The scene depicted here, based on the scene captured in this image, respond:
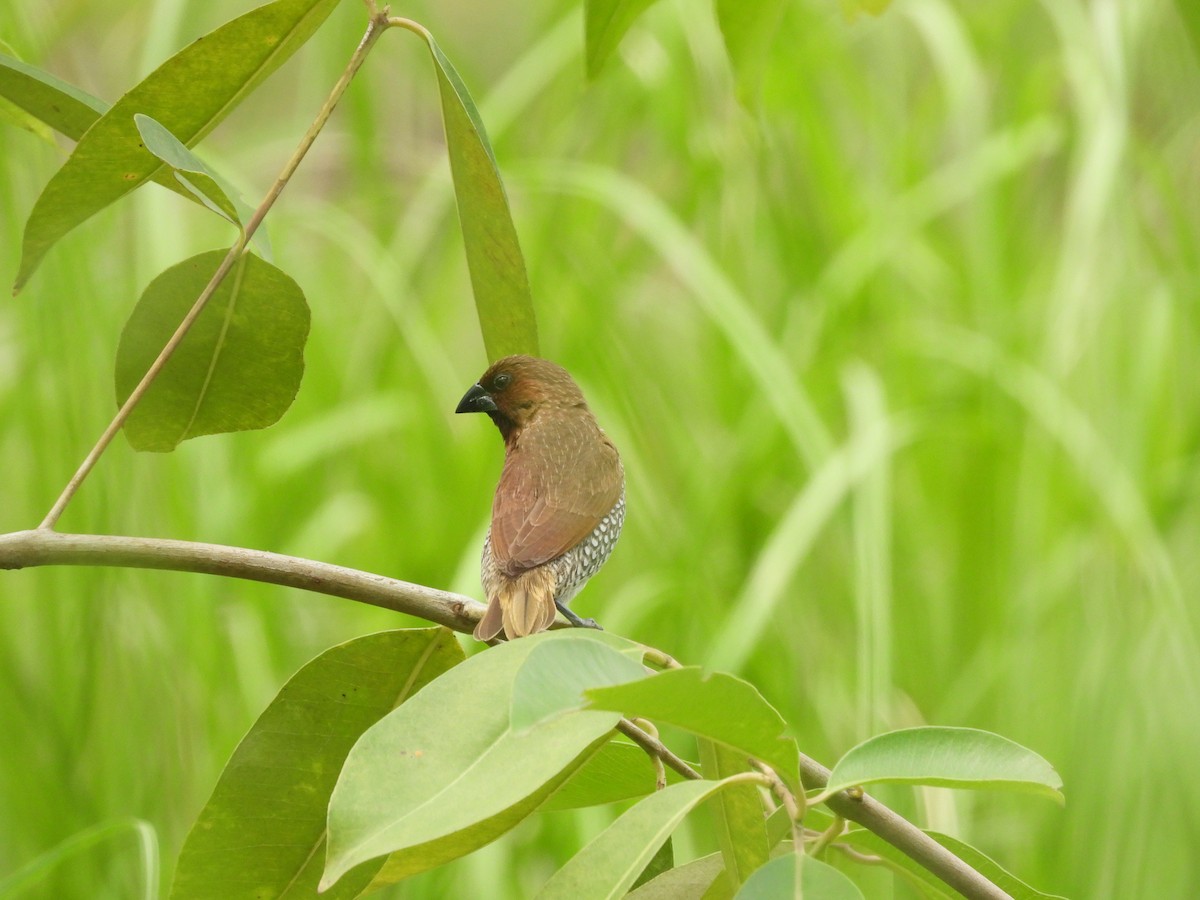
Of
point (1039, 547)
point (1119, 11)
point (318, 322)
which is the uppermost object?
point (1119, 11)

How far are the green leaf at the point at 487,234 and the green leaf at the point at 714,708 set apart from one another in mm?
461

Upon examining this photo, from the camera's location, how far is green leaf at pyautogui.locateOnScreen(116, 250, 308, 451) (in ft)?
4.23

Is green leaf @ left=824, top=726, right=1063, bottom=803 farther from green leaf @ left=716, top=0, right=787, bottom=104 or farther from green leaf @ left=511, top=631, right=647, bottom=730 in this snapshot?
green leaf @ left=716, top=0, right=787, bottom=104

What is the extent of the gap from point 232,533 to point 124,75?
5.86 ft

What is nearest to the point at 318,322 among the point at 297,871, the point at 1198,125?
the point at 1198,125

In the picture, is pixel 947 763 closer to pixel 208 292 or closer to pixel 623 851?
pixel 623 851

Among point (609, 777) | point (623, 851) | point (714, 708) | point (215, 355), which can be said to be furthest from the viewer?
point (215, 355)

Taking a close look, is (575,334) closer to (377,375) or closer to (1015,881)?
(377,375)

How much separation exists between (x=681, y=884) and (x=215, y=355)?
663 millimetres

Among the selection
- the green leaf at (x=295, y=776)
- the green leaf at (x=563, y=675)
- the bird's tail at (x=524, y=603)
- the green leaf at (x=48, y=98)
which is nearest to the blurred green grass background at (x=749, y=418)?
the bird's tail at (x=524, y=603)

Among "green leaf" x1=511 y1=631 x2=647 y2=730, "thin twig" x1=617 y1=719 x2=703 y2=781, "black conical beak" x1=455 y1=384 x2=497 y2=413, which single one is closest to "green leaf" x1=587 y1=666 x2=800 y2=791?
"green leaf" x1=511 y1=631 x2=647 y2=730

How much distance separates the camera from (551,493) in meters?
1.65

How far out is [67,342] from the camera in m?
3.05

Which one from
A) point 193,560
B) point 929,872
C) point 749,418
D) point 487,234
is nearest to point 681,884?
point 929,872
